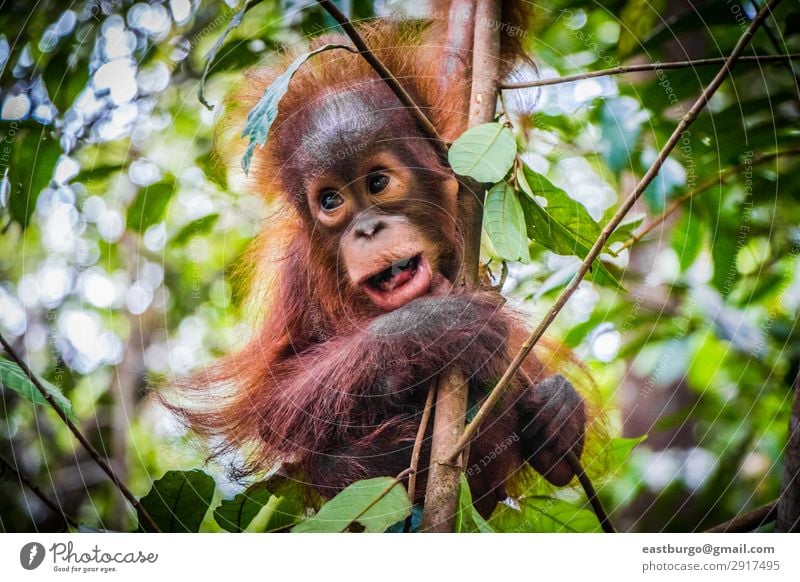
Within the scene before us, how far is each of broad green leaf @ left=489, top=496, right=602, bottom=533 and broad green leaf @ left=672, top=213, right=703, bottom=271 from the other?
45 cm

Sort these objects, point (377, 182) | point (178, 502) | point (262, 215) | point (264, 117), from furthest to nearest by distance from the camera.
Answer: point (262, 215), point (377, 182), point (178, 502), point (264, 117)

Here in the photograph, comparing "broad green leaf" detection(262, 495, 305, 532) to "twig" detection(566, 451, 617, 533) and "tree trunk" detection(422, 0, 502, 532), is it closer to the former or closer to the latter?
"tree trunk" detection(422, 0, 502, 532)

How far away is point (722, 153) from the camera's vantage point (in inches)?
49.1

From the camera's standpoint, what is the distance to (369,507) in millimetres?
940

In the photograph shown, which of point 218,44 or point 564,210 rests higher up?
point 218,44

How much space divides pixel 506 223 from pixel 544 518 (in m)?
0.44

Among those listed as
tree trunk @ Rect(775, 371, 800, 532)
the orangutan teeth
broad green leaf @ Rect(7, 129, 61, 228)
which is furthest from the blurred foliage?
tree trunk @ Rect(775, 371, 800, 532)

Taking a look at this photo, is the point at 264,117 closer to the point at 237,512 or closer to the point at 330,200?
the point at 330,200

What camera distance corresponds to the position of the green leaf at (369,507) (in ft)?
3.08

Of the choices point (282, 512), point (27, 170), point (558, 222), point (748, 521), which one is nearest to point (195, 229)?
point (27, 170)

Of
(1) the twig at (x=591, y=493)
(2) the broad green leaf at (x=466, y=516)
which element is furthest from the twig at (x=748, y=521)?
(2) the broad green leaf at (x=466, y=516)

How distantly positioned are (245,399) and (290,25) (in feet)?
1.97

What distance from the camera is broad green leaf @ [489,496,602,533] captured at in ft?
3.54

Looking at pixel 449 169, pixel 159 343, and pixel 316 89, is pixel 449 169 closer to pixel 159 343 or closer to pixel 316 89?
pixel 316 89
